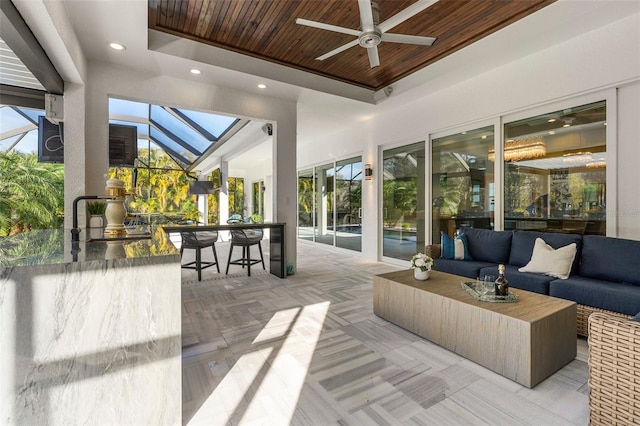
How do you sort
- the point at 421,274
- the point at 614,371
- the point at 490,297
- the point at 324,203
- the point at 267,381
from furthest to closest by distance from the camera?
the point at 324,203
the point at 421,274
the point at 490,297
the point at 267,381
the point at 614,371

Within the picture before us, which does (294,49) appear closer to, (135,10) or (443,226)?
(135,10)

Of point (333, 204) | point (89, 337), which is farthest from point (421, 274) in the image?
point (333, 204)

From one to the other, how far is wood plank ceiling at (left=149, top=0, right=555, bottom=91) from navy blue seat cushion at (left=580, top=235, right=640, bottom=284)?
2.48 meters

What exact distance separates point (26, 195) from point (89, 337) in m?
6.24

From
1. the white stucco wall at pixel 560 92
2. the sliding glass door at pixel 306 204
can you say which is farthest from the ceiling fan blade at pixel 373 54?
the sliding glass door at pixel 306 204

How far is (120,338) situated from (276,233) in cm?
374

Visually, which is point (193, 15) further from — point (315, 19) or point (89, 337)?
point (89, 337)

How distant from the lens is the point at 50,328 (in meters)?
1.30

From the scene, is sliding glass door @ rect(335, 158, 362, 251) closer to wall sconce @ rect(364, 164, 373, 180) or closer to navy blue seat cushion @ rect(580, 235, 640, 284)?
wall sconce @ rect(364, 164, 373, 180)

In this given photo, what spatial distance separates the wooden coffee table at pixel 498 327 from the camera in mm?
1996

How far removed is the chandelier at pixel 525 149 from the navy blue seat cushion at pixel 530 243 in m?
1.06

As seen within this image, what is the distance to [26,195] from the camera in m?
5.61

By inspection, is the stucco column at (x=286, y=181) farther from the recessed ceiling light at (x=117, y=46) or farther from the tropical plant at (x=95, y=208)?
the tropical plant at (x=95, y=208)

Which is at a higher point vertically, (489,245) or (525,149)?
(525,149)
